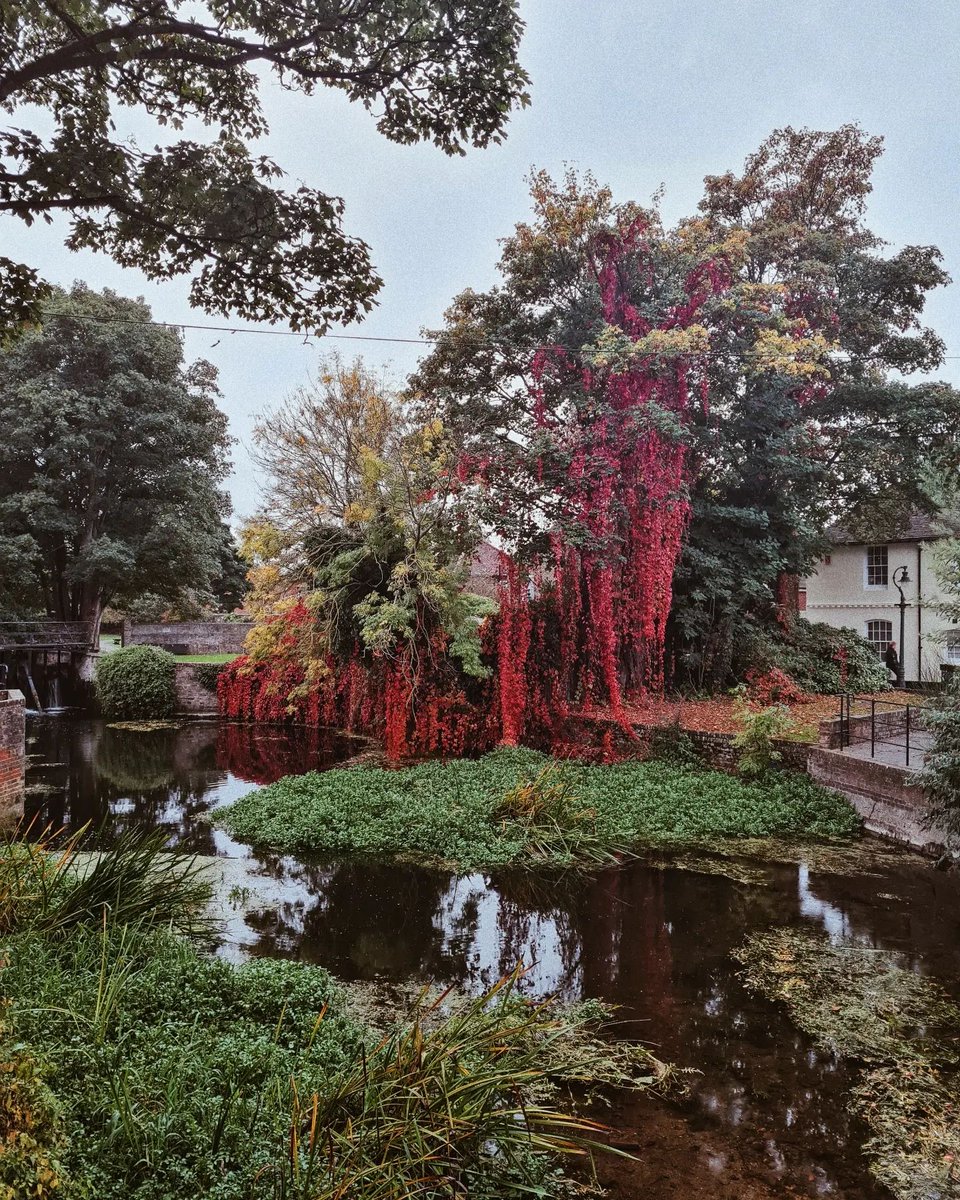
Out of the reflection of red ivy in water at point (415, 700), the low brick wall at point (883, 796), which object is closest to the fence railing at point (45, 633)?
the reflection of red ivy in water at point (415, 700)

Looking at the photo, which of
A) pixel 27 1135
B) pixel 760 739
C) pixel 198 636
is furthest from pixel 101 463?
pixel 27 1135

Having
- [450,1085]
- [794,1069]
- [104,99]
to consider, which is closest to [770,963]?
[794,1069]

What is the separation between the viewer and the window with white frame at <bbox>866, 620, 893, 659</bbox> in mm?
27344

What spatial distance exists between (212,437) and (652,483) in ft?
65.0

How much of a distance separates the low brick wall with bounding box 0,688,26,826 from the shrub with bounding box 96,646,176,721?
380 inches

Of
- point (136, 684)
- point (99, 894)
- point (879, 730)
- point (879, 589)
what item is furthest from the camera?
point (879, 589)

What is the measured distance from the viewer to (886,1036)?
556 cm

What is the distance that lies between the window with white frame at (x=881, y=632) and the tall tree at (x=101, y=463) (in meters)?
24.9

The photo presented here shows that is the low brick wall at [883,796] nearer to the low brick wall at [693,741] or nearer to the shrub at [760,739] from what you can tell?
the low brick wall at [693,741]

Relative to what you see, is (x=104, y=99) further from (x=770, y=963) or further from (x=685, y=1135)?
(x=770, y=963)

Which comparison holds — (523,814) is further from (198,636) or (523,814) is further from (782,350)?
(198,636)

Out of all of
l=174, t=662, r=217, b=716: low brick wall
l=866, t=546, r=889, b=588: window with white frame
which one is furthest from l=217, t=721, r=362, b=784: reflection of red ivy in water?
l=866, t=546, r=889, b=588: window with white frame

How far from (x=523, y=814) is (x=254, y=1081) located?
256 inches

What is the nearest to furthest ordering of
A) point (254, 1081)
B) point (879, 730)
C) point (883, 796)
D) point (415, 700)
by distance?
point (254, 1081), point (883, 796), point (879, 730), point (415, 700)
